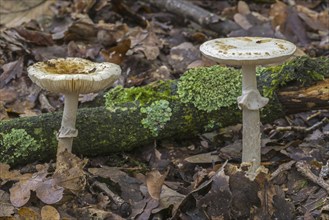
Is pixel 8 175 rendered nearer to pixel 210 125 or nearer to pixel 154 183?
pixel 154 183

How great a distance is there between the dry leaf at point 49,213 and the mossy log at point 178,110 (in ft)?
2.86

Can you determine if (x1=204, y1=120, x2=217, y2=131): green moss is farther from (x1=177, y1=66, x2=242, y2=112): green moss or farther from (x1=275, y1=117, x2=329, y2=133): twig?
(x1=275, y1=117, x2=329, y2=133): twig

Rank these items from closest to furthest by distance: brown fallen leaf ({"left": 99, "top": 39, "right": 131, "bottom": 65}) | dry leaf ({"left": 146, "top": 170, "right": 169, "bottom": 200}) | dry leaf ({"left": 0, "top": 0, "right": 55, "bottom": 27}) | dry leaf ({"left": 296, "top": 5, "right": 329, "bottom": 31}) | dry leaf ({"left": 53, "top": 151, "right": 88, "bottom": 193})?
dry leaf ({"left": 53, "top": 151, "right": 88, "bottom": 193}) < dry leaf ({"left": 146, "top": 170, "right": 169, "bottom": 200}) < brown fallen leaf ({"left": 99, "top": 39, "right": 131, "bottom": 65}) < dry leaf ({"left": 0, "top": 0, "right": 55, "bottom": 27}) < dry leaf ({"left": 296, "top": 5, "right": 329, "bottom": 31})

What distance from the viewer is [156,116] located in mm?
4105

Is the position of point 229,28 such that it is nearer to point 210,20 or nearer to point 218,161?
point 210,20

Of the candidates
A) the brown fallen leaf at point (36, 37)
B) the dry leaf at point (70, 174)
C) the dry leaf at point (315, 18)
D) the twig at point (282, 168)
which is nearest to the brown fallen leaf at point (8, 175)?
the dry leaf at point (70, 174)

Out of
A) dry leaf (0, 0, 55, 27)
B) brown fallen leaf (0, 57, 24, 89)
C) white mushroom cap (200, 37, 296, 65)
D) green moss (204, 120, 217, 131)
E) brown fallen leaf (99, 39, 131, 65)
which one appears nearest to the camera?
white mushroom cap (200, 37, 296, 65)

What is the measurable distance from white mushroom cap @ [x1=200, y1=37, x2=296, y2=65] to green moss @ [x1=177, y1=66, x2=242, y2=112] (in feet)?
2.63

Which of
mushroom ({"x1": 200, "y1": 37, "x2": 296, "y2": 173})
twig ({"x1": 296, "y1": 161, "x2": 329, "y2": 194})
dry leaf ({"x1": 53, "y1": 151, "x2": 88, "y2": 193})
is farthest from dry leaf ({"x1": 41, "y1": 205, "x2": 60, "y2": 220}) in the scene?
twig ({"x1": 296, "y1": 161, "x2": 329, "y2": 194})

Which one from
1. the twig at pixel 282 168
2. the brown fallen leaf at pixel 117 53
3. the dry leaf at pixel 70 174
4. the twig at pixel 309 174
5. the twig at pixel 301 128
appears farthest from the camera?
the brown fallen leaf at pixel 117 53

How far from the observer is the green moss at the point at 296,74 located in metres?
4.03

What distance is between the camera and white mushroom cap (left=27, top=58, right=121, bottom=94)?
10.5ft

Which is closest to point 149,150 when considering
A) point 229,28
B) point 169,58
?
point 169,58

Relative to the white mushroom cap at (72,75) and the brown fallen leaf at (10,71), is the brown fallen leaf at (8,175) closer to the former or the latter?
the white mushroom cap at (72,75)
